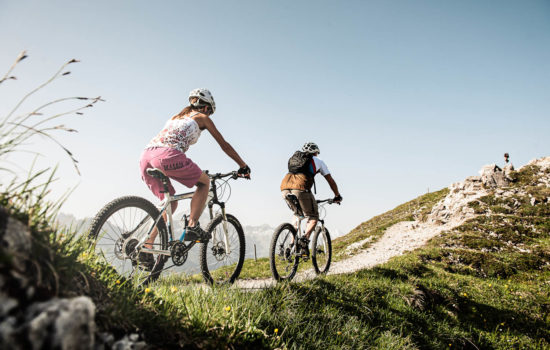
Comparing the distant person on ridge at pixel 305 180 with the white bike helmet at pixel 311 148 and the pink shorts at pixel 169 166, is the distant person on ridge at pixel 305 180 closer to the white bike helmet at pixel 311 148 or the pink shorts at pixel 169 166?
the white bike helmet at pixel 311 148

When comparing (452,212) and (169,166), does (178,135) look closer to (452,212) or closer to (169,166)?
(169,166)

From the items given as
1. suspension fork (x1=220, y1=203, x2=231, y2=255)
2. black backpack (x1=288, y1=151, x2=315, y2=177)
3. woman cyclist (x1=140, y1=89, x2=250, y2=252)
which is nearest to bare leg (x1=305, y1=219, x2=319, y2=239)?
black backpack (x1=288, y1=151, x2=315, y2=177)

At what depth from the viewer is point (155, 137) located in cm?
422

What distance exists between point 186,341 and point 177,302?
585 millimetres

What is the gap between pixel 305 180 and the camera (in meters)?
7.29

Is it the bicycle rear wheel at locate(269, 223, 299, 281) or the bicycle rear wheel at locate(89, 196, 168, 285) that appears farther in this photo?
the bicycle rear wheel at locate(269, 223, 299, 281)

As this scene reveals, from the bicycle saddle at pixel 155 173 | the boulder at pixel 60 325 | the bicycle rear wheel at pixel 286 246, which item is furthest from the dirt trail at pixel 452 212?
the boulder at pixel 60 325

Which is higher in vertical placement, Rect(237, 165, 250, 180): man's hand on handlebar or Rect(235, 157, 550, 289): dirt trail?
Rect(237, 165, 250, 180): man's hand on handlebar

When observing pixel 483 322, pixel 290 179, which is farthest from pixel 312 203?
pixel 483 322

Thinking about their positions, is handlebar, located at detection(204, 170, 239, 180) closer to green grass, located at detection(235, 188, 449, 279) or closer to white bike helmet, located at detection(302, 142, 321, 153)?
white bike helmet, located at detection(302, 142, 321, 153)

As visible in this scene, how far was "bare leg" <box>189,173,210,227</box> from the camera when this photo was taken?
14.8 ft

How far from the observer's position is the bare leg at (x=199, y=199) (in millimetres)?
4504

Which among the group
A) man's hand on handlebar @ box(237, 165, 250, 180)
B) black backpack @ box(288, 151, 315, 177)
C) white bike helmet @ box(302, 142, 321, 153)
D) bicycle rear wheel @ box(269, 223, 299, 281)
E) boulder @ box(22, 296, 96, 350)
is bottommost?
bicycle rear wheel @ box(269, 223, 299, 281)

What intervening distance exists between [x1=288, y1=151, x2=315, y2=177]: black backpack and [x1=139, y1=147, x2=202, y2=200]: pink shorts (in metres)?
3.45
